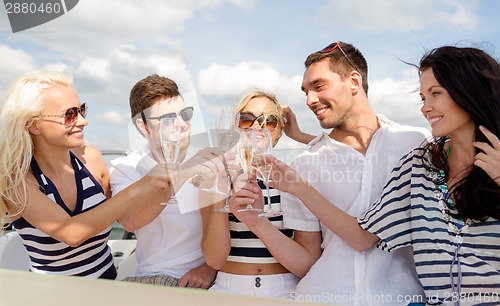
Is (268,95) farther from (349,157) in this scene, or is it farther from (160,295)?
(160,295)

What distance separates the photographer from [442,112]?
4.79 ft

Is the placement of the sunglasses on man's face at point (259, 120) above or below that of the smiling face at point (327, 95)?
below

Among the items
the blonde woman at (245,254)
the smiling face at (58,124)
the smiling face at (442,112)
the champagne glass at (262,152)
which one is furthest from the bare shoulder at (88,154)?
the smiling face at (442,112)

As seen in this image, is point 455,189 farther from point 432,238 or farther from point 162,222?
point 162,222

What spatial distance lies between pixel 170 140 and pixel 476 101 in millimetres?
918

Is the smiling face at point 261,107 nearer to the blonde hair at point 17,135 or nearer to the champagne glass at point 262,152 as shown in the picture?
the champagne glass at point 262,152

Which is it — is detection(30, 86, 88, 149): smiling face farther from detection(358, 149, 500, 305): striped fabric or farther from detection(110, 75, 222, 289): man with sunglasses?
detection(358, 149, 500, 305): striped fabric

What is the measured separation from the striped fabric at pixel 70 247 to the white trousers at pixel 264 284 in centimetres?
52

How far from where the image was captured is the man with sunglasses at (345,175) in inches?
67.9

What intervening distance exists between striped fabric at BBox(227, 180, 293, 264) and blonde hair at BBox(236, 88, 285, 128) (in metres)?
0.33

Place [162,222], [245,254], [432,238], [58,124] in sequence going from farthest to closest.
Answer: [162,222] → [245,254] → [58,124] → [432,238]

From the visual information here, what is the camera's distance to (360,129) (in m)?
1.99

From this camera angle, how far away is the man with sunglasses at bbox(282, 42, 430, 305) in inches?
67.9

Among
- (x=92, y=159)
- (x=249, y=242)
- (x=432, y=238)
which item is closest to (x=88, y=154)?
(x=92, y=159)
